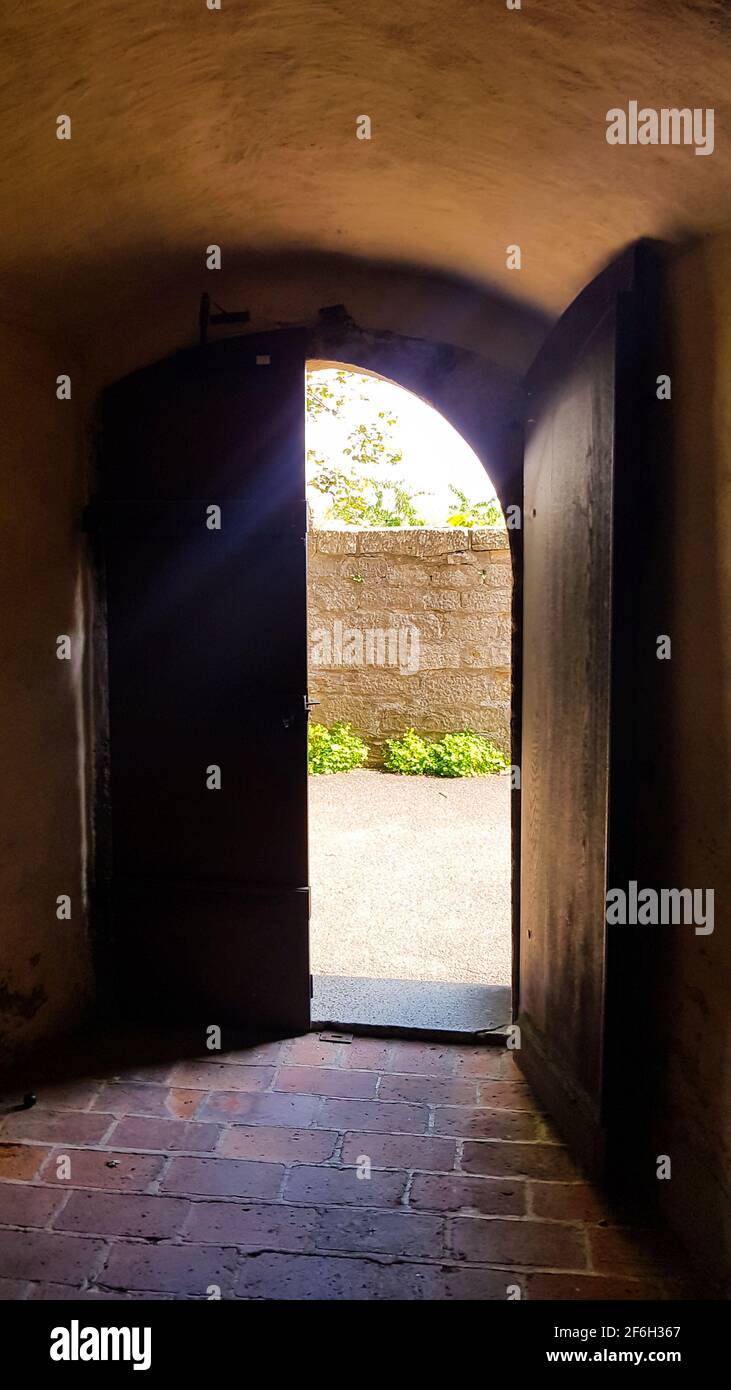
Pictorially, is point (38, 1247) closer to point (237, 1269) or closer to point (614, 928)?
point (237, 1269)

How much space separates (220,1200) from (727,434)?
2.59m

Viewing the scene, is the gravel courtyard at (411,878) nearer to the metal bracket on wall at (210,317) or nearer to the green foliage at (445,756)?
the green foliage at (445,756)

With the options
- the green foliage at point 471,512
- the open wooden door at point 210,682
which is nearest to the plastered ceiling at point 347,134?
the open wooden door at point 210,682

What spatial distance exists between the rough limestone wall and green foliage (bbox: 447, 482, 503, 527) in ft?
7.35

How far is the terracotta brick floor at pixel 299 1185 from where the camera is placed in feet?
7.72

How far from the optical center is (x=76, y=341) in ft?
12.0

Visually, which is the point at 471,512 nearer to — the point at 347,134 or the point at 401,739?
the point at 401,739

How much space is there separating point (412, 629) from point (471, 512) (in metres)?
3.07

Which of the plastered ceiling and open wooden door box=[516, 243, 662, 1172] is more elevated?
the plastered ceiling

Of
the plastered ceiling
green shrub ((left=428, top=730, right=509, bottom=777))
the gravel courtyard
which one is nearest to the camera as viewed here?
the plastered ceiling

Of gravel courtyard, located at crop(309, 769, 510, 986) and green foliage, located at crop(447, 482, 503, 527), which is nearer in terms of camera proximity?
gravel courtyard, located at crop(309, 769, 510, 986)

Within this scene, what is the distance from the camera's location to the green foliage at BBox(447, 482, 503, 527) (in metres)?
11.3

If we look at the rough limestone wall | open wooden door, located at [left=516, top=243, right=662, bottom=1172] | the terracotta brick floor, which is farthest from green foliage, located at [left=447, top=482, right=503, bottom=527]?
the terracotta brick floor

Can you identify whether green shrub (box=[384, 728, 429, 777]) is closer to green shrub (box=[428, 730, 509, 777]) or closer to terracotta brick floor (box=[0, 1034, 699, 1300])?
green shrub (box=[428, 730, 509, 777])
